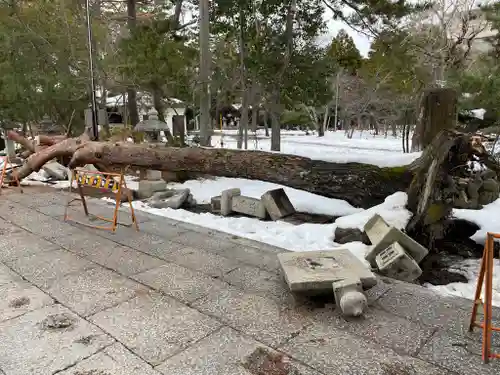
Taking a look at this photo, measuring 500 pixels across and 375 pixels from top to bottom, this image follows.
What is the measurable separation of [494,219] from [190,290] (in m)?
5.01

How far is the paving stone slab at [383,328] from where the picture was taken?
2.45 m

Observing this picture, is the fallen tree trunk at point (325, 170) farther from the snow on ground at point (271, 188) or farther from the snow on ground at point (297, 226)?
the snow on ground at point (271, 188)

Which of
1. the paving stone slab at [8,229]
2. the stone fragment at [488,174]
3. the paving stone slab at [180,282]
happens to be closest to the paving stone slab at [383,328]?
the paving stone slab at [180,282]

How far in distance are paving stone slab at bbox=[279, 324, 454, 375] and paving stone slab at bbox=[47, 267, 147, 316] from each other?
61.4 inches

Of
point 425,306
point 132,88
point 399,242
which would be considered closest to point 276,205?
point 399,242

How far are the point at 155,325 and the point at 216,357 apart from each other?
0.62 m

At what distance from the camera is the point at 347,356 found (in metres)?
2.32

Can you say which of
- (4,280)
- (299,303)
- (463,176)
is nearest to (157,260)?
(4,280)

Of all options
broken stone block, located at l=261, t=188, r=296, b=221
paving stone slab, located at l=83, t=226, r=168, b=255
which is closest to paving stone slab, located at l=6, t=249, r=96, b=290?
paving stone slab, located at l=83, t=226, r=168, b=255

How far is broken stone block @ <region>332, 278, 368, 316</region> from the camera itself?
2.75 meters

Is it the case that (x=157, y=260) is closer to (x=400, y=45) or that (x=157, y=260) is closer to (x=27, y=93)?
(x=400, y=45)

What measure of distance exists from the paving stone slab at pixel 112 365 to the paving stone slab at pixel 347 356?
0.90 meters

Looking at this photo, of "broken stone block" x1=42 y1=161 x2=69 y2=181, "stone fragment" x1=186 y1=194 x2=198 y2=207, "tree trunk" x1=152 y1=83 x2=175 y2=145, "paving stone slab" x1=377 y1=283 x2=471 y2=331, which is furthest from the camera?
"broken stone block" x1=42 y1=161 x2=69 y2=181

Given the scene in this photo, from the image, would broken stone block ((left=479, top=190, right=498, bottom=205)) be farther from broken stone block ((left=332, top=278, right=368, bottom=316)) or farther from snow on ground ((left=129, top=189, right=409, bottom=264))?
broken stone block ((left=332, top=278, right=368, bottom=316))
